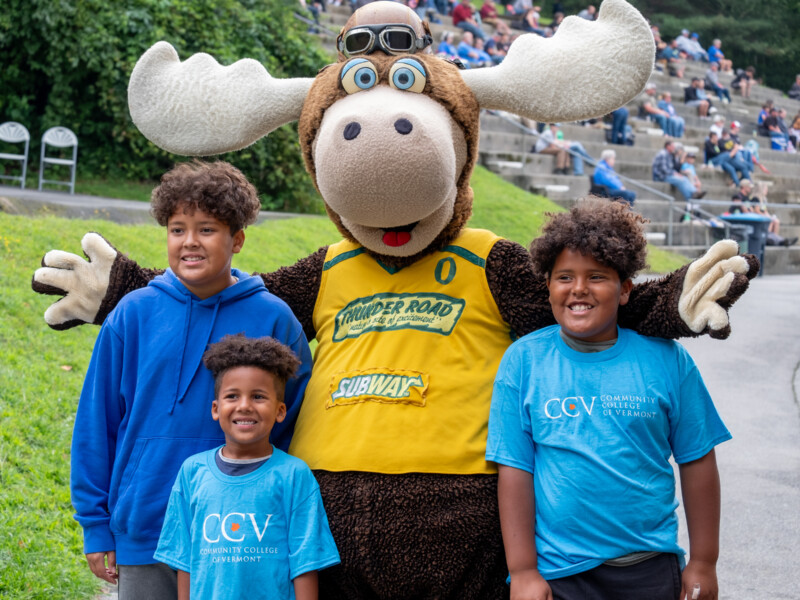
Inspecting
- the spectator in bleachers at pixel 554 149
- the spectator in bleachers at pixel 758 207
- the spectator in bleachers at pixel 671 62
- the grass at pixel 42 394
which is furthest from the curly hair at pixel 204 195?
the spectator in bleachers at pixel 671 62

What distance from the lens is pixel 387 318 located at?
2756mm

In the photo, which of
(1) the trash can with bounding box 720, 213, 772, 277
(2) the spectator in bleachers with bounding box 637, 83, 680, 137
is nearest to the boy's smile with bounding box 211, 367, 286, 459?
(1) the trash can with bounding box 720, 213, 772, 277

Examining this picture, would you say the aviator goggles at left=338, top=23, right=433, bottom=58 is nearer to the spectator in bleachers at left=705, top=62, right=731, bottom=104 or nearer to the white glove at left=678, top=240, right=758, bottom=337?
the white glove at left=678, top=240, right=758, bottom=337

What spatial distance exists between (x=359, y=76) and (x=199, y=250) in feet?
2.30

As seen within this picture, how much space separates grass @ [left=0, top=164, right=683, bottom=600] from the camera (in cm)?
378

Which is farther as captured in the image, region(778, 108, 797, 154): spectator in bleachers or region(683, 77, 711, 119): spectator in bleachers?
region(778, 108, 797, 154): spectator in bleachers

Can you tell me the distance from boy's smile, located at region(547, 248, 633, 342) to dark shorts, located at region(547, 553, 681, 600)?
627mm

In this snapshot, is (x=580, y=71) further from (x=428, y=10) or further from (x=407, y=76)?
(x=428, y=10)

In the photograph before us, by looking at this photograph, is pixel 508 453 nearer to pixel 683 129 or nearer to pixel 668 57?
pixel 683 129

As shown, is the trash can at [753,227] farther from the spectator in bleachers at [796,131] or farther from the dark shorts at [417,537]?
the dark shorts at [417,537]

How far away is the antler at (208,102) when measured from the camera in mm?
2992

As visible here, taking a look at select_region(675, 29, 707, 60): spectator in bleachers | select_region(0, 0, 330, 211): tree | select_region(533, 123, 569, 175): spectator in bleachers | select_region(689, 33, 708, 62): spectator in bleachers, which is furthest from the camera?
select_region(689, 33, 708, 62): spectator in bleachers

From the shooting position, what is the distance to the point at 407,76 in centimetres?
271

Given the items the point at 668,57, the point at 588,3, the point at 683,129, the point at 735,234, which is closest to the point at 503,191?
the point at 735,234
